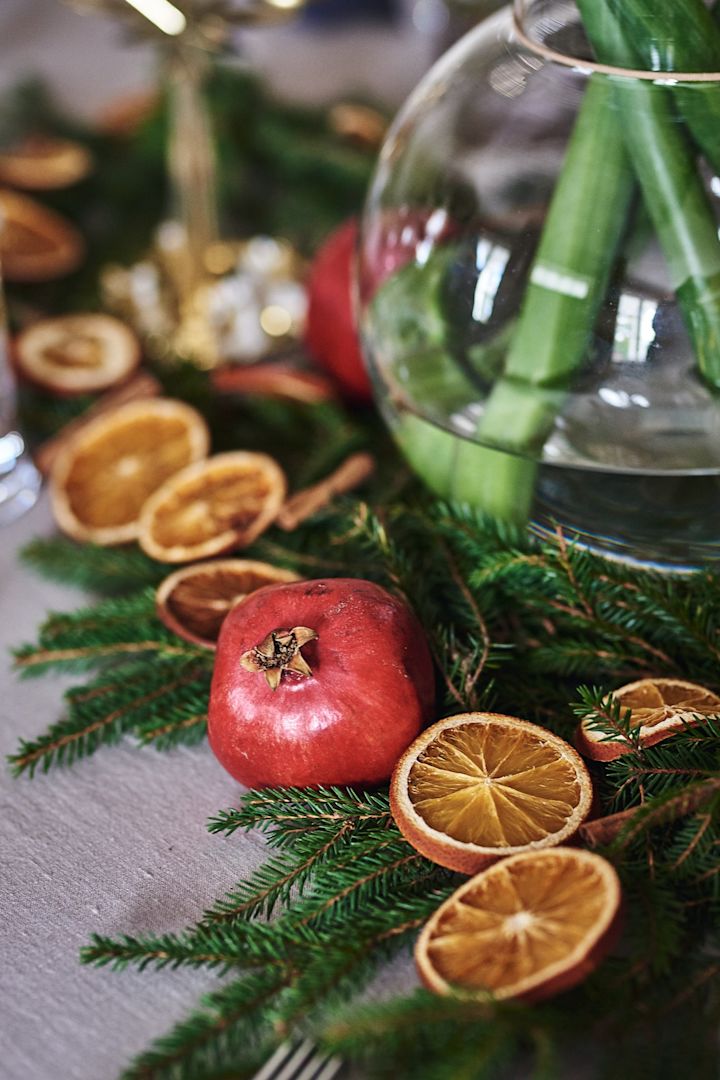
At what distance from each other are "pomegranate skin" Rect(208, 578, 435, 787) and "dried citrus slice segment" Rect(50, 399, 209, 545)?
206mm

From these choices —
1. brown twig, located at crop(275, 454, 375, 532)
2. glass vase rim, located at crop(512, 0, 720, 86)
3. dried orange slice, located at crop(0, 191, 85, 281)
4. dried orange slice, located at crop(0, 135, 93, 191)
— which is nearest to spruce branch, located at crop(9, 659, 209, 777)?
brown twig, located at crop(275, 454, 375, 532)

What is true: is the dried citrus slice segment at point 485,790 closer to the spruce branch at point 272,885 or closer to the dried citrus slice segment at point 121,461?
the spruce branch at point 272,885

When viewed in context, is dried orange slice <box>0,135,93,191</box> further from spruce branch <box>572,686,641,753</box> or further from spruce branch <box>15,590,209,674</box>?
spruce branch <box>572,686,641,753</box>

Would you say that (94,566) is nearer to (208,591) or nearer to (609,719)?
(208,591)

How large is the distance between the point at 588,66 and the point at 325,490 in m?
0.25

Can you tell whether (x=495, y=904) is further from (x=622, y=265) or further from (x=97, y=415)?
(x=97, y=415)

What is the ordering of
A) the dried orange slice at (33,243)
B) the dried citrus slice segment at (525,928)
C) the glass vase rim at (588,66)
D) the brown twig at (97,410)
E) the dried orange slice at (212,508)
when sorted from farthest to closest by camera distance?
the dried orange slice at (33,243), the brown twig at (97,410), the dried orange slice at (212,508), the glass vase rim at (588,66), the dried citrus slice segment at (525,928)

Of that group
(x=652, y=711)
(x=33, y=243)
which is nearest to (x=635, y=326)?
(x=652, y=711)

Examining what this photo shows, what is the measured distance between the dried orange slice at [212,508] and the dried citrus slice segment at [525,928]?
0.25 metres

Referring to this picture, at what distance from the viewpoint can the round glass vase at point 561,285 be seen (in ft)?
1.54

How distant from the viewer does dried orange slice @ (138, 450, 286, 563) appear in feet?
1.89

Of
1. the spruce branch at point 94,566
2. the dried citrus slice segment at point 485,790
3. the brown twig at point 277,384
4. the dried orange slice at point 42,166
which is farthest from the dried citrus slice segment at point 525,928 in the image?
the dried orange slice at point 42,166

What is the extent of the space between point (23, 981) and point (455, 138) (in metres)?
0.42

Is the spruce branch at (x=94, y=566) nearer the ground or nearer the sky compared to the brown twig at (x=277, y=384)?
nearer the ground
